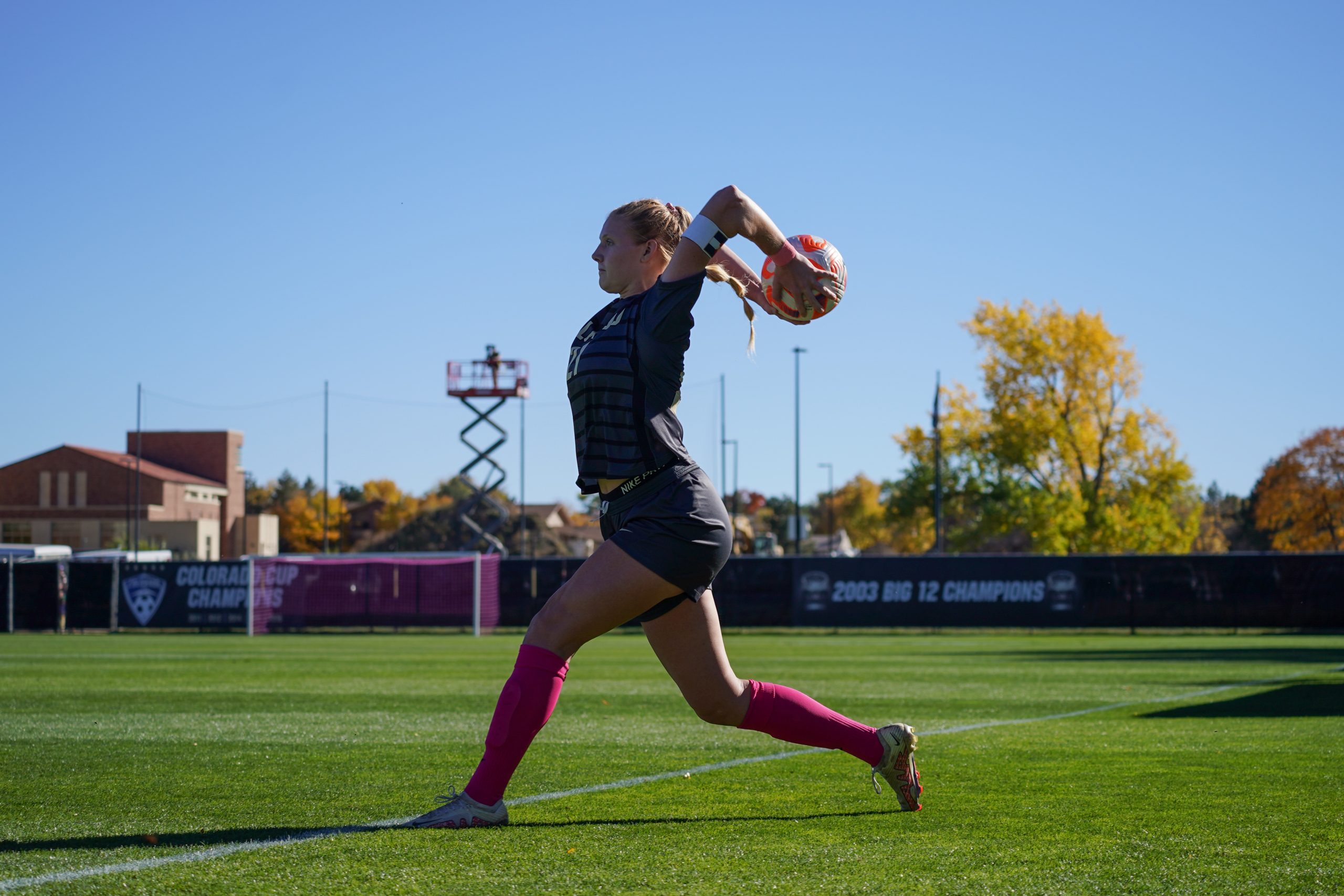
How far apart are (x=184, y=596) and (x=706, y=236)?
1238 inches

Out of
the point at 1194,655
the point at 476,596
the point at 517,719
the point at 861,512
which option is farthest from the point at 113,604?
the point at 861,512

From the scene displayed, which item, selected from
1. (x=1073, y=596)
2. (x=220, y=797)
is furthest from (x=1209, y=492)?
(x=220, y=797)

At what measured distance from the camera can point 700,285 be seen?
4176 mm

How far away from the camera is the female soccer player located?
4117 mm

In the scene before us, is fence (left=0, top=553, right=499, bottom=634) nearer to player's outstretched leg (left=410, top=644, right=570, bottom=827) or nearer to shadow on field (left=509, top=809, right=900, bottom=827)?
shadow on field (left=509, top=809, right=900, bottom=827)

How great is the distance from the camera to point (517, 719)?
4.16m

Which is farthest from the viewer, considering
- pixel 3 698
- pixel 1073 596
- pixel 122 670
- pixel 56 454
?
pixel 56 454

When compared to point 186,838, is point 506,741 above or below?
above

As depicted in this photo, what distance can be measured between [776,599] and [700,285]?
1084 inches

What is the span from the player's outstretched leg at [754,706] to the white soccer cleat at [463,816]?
70 centimetres

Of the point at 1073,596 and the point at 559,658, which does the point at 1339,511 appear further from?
the point at 559,658

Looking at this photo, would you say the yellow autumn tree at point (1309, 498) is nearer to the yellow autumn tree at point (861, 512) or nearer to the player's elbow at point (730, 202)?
the yellow autumn tree at point (861, 512)

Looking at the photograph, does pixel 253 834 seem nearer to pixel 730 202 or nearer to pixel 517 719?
pixel 517 719

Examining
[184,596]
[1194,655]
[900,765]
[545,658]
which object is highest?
[545,658]
